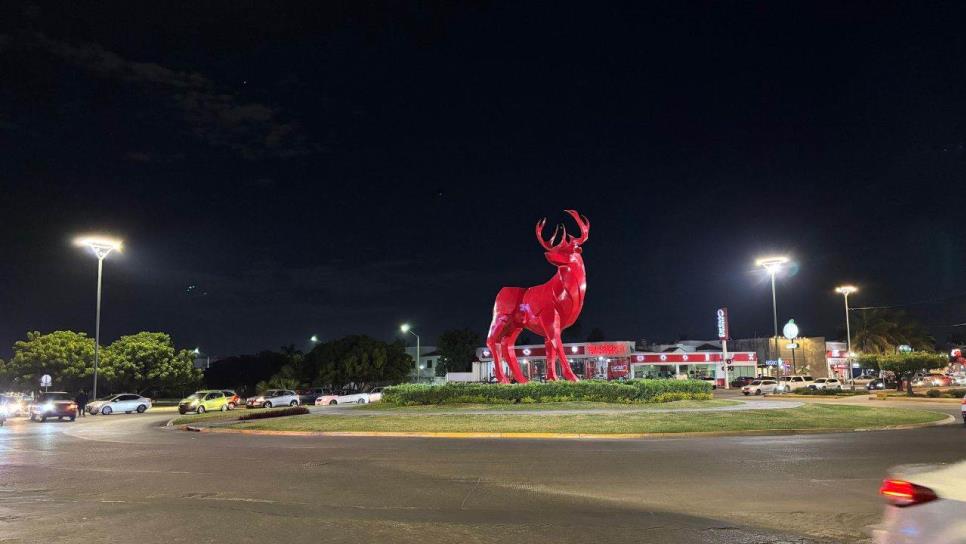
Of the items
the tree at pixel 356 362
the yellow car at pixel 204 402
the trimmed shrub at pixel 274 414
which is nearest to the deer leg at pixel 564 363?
the trimmed shrub at pixel 274 414

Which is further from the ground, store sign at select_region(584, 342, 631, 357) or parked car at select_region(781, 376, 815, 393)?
store sign at select_region(584, 342, 631, 357)

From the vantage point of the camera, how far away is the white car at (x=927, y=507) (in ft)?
13.6

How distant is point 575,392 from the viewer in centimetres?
2900

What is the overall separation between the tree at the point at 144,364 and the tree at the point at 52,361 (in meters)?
1.61

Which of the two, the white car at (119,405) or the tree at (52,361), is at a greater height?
the tree at (52,361)

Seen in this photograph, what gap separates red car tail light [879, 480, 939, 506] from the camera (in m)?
4.40

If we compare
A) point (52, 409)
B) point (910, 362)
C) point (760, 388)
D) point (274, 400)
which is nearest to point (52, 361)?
point (52, 409)

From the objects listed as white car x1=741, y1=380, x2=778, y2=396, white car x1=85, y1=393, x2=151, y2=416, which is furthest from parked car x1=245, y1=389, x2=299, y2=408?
white car x1=741, y1=380, x2=778, y2=396

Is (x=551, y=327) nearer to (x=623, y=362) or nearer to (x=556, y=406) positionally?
(x=556, y=406)

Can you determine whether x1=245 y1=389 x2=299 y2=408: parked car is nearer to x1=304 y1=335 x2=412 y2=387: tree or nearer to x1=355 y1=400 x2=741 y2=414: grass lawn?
x1=355 y1=400 x2=741 y2=414: grass lawn

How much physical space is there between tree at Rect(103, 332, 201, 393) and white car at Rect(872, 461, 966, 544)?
55720 mm

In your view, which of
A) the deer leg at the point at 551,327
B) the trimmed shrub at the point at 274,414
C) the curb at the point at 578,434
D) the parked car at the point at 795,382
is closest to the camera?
the curb at the point at 578,434

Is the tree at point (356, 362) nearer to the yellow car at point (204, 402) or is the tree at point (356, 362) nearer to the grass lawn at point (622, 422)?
the yellow car at point (204, 402)

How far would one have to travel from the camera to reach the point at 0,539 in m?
7.23
